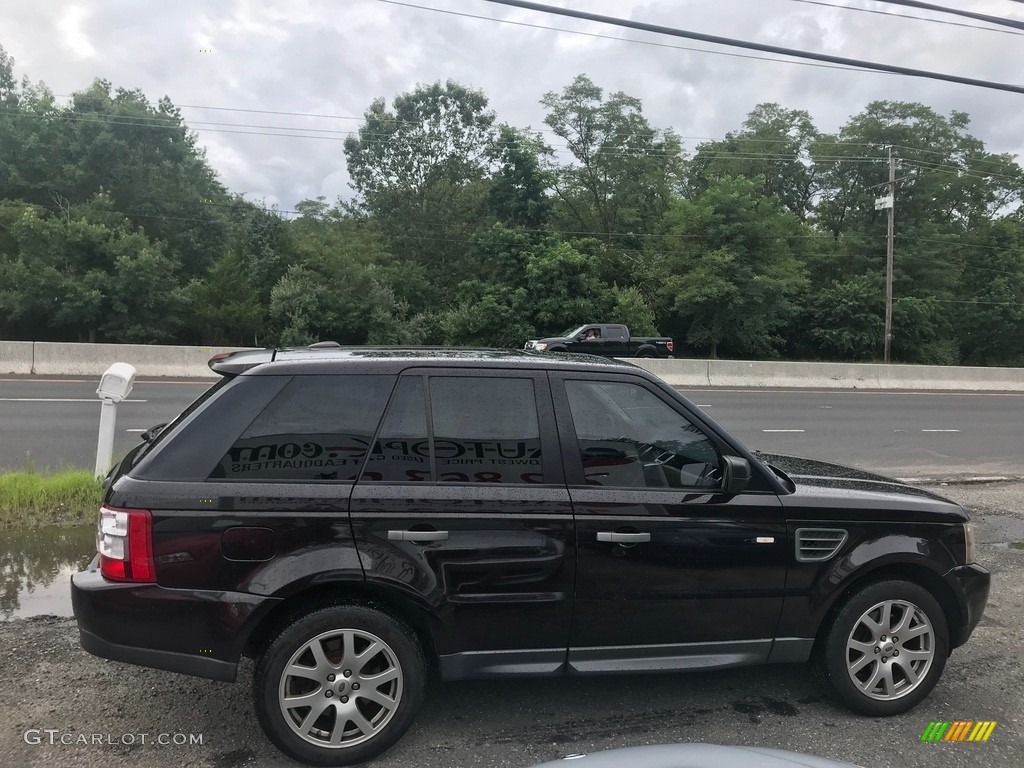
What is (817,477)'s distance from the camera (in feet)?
12.6

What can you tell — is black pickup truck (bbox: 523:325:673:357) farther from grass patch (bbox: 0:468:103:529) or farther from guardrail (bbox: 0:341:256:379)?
grass patch (bbox: 0:468:103:529)

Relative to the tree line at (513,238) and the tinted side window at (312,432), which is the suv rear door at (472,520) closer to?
the tinted side window at (312,432)

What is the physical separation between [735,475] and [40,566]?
4.94 meters

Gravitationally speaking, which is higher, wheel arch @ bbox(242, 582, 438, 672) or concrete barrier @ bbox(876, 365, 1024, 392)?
concrete barrier @ bbox(876, 365, 1024, 392)

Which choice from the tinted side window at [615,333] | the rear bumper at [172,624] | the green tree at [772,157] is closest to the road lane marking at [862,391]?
the tinted side window at [615,333]

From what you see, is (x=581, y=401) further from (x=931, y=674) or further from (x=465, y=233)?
(x=465, y=233)

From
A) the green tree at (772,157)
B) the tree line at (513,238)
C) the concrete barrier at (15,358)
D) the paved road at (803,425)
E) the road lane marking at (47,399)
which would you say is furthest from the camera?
the green tree at (772,157)

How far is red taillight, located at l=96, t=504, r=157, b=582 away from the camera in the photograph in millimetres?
2873

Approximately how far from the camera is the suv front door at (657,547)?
3.19 m

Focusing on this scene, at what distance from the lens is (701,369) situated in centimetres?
2205

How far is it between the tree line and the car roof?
85.6 feet

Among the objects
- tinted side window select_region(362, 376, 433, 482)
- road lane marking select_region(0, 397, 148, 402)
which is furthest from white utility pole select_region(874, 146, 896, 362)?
tinted side window select_region(362, 376, 433, 482)

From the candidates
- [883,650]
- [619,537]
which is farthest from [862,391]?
[619,537]

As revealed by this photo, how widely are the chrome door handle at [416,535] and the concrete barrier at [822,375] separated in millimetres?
18426
